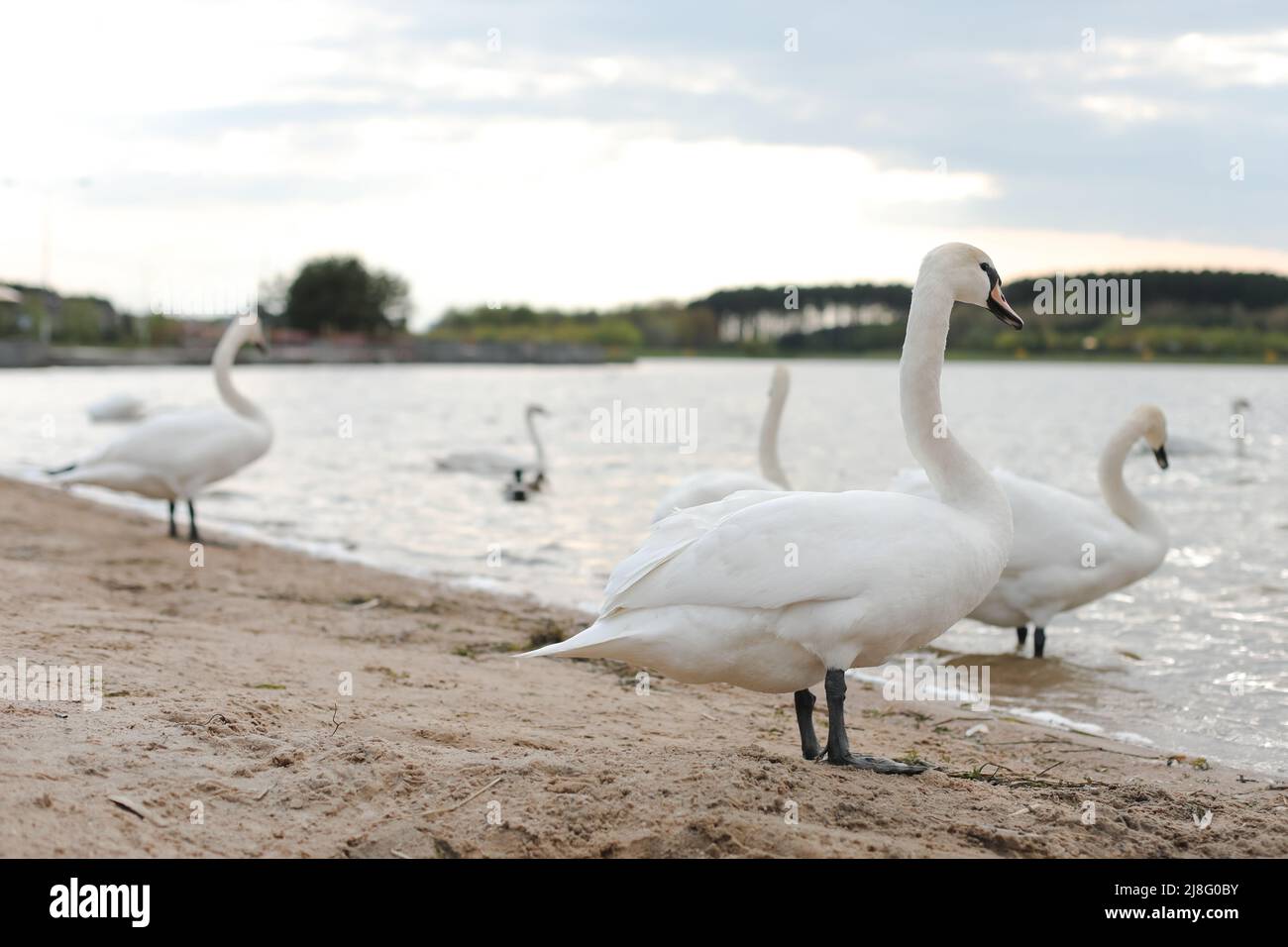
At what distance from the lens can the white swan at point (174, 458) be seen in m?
12.1

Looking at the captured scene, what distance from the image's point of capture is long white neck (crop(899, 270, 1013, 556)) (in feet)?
15.3

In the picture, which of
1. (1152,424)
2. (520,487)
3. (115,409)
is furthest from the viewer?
(115,409)

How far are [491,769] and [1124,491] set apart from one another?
6516mm

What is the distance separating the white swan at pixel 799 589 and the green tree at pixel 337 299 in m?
124

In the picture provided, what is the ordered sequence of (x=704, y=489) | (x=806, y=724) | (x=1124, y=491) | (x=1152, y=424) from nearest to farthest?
(x=806, y=724)
(x=704, y=489)
(x=1124, y=491)
(x=1152, y=424)

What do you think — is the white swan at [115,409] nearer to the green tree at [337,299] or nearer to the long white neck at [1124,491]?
the long white neck at [1124,491]

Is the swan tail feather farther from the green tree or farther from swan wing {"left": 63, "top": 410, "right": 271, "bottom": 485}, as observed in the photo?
the green tree

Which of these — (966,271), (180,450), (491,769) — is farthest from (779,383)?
(491,769)

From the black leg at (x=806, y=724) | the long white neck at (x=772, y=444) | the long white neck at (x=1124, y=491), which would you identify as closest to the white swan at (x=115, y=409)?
the long white neck at (x=772, y=444)

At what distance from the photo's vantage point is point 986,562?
14.6 ft

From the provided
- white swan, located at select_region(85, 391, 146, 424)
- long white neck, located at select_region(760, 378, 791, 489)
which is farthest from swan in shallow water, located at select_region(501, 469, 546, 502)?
white swan, located at select_region(85, 391, 146, 424)

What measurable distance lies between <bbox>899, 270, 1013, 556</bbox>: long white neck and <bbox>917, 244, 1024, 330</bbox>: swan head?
0.04 m

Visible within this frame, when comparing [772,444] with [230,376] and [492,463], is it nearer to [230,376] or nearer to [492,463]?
[230,376]

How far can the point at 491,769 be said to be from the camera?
4.15m
